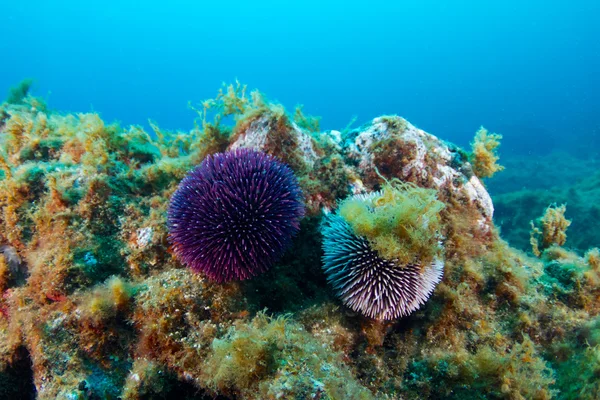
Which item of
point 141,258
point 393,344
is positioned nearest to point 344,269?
point 393,344

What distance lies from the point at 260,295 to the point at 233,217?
4.88ft

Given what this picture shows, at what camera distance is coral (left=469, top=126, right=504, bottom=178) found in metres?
6.83

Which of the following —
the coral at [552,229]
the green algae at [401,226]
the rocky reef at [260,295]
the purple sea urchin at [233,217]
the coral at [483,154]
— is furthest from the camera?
the coral at [552,229]

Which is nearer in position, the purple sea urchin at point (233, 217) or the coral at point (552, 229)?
the purple sea urchin at point (233, 217)

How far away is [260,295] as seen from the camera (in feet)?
15.9

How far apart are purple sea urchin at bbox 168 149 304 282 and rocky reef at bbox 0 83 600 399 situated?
1.94ft

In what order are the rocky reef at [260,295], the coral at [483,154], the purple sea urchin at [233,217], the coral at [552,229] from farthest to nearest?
the coral at [552,229] → the coral at [483,154] → the purple sea urchin at [233,217] → the rocky reef at [260,295]

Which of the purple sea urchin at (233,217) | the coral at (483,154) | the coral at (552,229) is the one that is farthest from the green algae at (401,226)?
the coral at (552,229)

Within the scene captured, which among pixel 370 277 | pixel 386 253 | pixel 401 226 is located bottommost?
pixel 370 277

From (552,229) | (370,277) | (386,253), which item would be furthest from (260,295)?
(552,229)

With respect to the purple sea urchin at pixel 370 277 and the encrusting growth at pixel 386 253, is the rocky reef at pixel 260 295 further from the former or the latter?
the purple sea urchin at pixel 370 277

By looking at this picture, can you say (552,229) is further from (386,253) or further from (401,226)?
(386,253)

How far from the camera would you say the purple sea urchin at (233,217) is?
4.05 metres

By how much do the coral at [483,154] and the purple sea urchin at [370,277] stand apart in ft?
11.0
